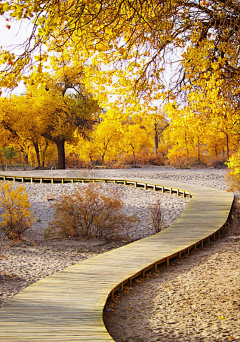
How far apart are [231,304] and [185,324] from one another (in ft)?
2.23

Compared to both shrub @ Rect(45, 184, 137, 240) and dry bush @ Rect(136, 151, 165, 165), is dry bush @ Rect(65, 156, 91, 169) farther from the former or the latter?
shrub @ Rect(45, 184, 137, 240)

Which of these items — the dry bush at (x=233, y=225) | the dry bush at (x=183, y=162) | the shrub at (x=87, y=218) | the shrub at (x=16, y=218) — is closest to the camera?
the dry bush at (x=233, y=225)

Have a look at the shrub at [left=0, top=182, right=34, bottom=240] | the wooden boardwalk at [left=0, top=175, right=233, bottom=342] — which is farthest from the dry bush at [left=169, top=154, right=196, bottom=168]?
the wooden boardwalk at [left=0, top=175, right=233, bottom=342]

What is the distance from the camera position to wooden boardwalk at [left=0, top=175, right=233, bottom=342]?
3.03 metres

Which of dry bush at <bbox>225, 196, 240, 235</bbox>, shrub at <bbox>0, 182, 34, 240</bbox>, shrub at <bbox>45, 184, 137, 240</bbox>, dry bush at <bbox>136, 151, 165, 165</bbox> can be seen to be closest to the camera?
dry bush at <bbox>225, 196, 240, 235</bbox>

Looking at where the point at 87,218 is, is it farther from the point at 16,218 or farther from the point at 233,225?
the point at 233,225

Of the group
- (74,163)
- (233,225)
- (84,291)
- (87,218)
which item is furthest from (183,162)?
(84,291)

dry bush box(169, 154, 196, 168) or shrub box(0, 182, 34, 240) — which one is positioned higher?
dry bush box(169, 154, 196, 168)

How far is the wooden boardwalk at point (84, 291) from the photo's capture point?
3.03 meters

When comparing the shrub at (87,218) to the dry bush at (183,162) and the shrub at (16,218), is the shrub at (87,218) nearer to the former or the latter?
the shrub at (16,218)

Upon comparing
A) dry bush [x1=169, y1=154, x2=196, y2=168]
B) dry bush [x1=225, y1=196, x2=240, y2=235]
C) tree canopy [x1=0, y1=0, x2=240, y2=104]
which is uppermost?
tree canopy [x1=0, y1=0, x2=240, y2=104]

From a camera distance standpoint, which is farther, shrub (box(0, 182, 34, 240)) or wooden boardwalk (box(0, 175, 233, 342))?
shrub (box(0, 182, 34, 240))

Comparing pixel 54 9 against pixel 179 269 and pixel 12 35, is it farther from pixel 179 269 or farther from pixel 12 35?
pixel 179 269

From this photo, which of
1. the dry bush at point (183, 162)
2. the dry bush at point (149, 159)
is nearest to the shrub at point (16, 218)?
the dry bush at point (183, 162)
